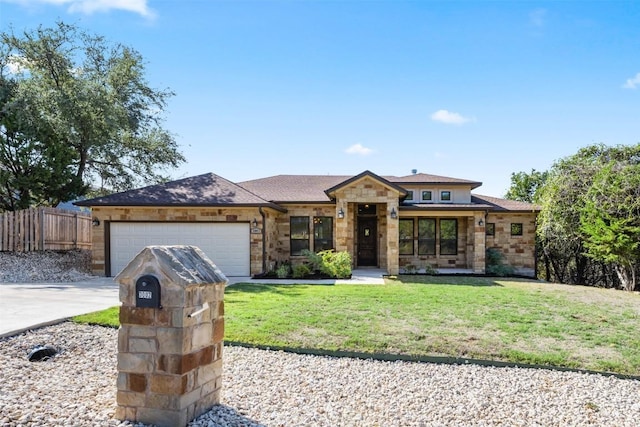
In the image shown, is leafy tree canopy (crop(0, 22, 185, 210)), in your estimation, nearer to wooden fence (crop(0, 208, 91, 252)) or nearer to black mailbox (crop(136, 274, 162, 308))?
wooden fence (crop(0, 208, 91, 252))

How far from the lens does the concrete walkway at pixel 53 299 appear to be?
22.4 ft

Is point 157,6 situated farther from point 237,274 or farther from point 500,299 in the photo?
point 500,299

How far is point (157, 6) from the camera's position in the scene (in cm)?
1008

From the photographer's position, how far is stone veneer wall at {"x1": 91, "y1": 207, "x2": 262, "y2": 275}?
14.7 m

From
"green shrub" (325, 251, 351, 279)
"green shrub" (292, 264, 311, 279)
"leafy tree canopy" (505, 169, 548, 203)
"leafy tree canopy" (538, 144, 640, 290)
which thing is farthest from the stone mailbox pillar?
"leafy tree canopy" (505, 169, 548, 203)

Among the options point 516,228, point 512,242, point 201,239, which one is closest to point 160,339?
point 201,239

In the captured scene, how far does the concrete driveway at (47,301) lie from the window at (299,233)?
6.56 meters

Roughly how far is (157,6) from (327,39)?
499 centimetres

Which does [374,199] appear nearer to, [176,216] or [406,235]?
[406,235]

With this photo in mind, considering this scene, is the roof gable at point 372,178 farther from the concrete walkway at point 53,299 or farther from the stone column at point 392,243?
the concrete walkway at point 53,299

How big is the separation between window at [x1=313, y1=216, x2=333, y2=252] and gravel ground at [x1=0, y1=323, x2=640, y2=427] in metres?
11.2

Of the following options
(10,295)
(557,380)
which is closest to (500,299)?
(557,380)

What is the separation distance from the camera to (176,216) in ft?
48.3

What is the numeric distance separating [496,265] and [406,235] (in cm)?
351
